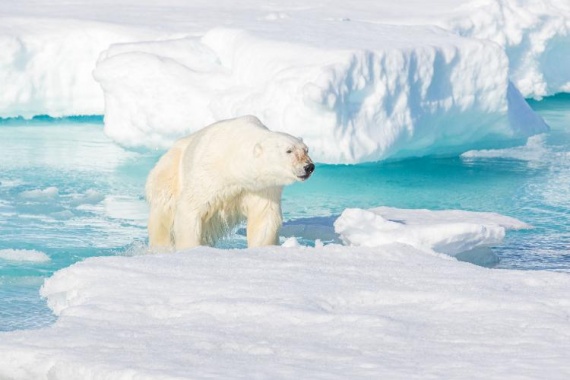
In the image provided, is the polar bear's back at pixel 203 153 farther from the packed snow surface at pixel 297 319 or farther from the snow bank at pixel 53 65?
the snow bank at pixel 53 65

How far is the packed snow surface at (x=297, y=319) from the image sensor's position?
331 cm

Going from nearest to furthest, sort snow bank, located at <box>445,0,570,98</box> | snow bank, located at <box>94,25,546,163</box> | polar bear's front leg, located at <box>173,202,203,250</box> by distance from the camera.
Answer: polar bear's front leg, located at <box>173,202,203,250</box>
snow bank, located at <box>94,25,546,163</box>
snow bank, located at <box>445,0,570,98</box>

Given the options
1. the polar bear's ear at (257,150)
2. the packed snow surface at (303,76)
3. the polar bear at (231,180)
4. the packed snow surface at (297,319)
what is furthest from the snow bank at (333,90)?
the packed snow surface at (297,319)

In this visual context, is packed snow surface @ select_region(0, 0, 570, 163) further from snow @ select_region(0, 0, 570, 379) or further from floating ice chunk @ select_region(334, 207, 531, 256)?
floating ice chunk @ select_region(334, 207, 531, 256)

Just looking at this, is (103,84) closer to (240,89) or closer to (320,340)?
(240,89)

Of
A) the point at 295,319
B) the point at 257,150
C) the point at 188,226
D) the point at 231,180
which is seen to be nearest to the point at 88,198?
the point at 188,226

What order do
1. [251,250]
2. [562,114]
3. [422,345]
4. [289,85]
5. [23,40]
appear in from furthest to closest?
1. [562,114]
2. [23,40]
3. [289,85]
4. [251,250]
5. [422,345]

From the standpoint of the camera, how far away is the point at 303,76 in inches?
321

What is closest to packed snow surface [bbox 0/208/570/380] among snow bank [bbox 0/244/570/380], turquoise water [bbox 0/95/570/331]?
snow bank [bbox 0/244/570/380]

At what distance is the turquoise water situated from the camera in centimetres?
621

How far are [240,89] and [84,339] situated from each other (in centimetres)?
537

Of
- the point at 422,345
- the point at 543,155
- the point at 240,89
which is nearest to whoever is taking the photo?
the point at 422,345

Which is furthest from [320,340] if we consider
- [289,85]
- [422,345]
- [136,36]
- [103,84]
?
[136,36]

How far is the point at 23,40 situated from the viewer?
10562mm
